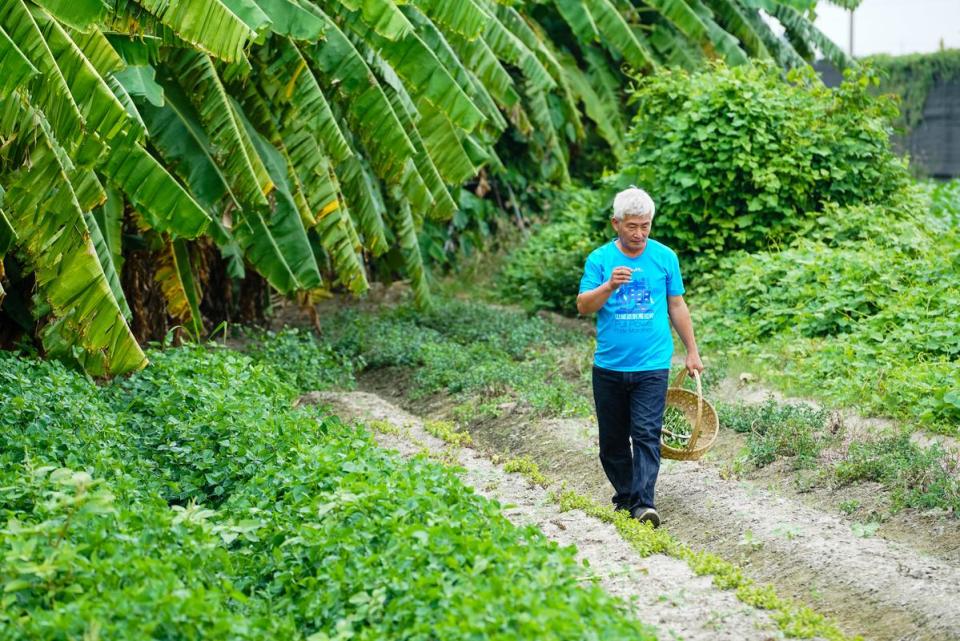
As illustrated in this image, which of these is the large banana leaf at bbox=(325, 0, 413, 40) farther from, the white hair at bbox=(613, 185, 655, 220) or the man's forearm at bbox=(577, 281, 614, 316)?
the man's forearm at bbox=(577, 281, 614, 316)

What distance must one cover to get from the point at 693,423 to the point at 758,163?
6108mm

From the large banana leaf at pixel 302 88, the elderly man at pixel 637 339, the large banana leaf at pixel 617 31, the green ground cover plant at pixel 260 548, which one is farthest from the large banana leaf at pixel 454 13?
the large banana leaf at pixel 617 31

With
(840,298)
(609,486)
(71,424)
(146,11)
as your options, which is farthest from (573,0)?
(71,424)

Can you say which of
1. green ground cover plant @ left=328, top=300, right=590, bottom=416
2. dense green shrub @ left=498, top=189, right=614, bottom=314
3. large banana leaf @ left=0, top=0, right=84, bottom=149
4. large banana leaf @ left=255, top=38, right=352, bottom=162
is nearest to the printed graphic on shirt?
green ground cover plant @ left=328, top=300, right=590, bottom=416

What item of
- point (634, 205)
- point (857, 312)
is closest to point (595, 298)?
point (634, 205)

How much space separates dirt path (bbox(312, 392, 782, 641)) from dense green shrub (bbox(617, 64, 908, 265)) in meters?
5.82

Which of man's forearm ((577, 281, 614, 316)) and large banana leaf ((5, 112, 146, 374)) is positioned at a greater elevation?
man's forearm ((577, 281, 614, 316))

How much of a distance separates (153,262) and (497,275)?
6.83 metres

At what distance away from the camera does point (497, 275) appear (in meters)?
17.1

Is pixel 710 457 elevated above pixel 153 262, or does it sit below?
above

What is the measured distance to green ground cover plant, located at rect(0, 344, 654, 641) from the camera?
3.93 meters

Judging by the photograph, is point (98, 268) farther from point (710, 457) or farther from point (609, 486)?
point (710, 457)

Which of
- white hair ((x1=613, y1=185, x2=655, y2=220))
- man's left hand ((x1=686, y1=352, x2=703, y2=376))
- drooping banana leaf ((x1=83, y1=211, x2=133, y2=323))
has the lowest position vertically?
drooping banana leaf ((x1=83, y1=211, x2=133, y2=323))

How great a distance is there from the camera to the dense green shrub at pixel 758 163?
41.7 feet
